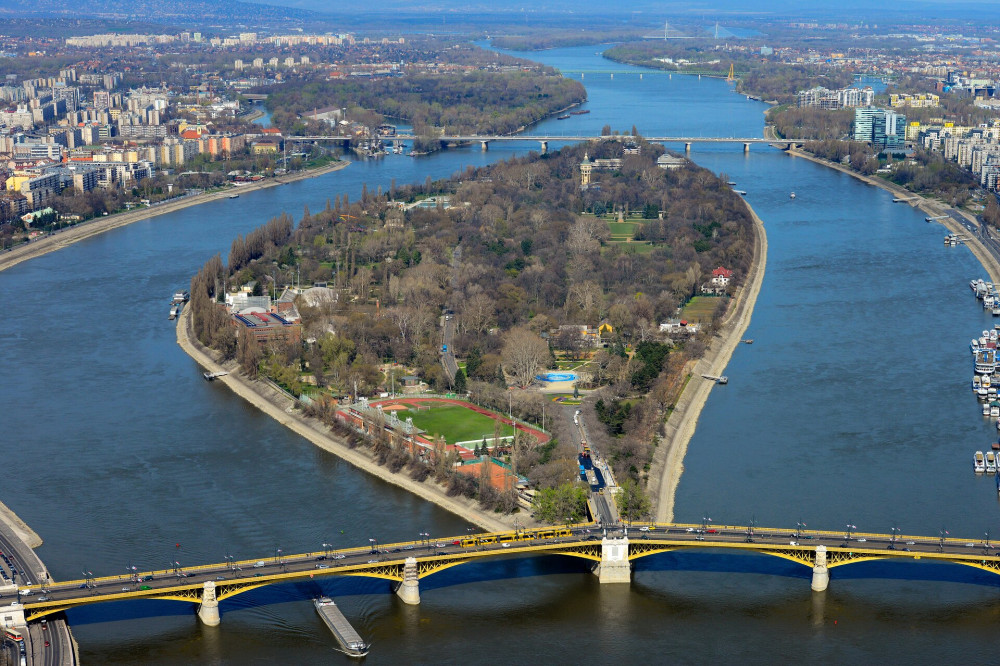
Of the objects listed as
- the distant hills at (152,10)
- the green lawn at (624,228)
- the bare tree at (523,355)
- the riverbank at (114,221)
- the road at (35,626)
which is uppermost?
the distant hills at (152,10)

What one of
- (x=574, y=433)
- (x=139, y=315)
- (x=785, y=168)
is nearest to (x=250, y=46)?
(x=785, y=168)

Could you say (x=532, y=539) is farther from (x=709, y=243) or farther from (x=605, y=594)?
(x=709, y=243)

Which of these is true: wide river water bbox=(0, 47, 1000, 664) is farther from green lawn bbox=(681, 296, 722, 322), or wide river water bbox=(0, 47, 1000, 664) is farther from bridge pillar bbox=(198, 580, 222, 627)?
green lawn bbox=(681, 296, 722, 322)

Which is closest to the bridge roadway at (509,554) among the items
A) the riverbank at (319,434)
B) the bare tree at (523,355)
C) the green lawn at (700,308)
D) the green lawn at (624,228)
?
the riverbank at (319,434)

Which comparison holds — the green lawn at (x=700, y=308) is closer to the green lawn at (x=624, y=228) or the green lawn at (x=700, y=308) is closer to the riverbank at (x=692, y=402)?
the riverbank at (x=692, y=402)

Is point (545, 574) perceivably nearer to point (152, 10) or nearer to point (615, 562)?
point (615, 562)
